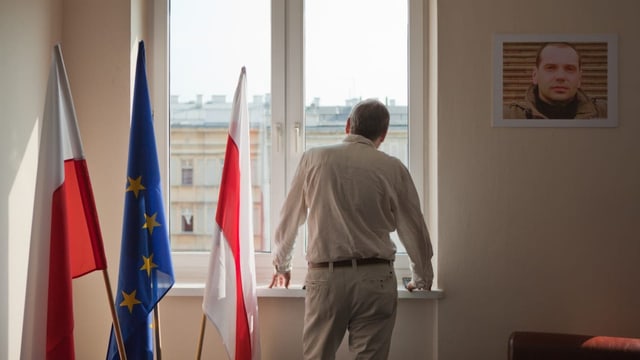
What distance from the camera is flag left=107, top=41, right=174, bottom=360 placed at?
241 cm

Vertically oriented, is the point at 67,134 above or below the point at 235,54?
below

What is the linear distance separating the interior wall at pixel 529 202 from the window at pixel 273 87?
0.29m

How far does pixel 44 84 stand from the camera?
2613mm

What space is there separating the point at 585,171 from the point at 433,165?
654 mm

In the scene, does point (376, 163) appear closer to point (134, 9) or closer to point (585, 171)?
point (585, 171)

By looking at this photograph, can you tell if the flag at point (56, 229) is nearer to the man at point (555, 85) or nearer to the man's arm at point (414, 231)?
the man's arm at point (414, 231)

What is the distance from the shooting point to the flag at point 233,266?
2580 millimetres

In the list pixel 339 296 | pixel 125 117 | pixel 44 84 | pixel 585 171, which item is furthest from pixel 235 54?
pixel 585 171

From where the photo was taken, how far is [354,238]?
2.36 metres

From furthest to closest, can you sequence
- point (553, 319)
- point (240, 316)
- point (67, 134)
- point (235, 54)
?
point (235, 54) → point (553, 319) → point (240, 316) → point (67, 134)

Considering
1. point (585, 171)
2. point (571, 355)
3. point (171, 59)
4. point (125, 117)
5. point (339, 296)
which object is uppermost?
point (171, 59)

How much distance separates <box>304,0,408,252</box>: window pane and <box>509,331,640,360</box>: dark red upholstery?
80cm

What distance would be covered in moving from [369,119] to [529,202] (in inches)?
34.4

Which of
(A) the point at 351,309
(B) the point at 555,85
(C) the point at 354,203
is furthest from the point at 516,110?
(A) the point at 351,309
